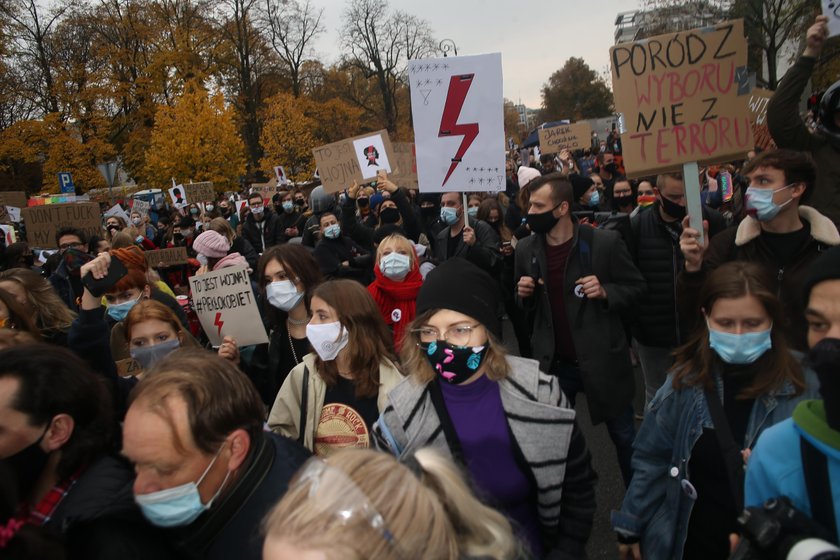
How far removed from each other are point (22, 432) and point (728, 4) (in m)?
32.2

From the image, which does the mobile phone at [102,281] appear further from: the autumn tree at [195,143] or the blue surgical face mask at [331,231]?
the autumn tree at [195,143]

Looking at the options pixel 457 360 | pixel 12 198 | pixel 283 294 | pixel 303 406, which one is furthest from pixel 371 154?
pixel 12 198

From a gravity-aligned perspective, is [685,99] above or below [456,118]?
below

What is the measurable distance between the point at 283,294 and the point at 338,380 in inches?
39.8

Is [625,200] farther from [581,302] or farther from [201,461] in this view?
[201,461]

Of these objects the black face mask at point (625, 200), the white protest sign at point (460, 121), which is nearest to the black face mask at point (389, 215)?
the white protest sign at point (460, 121)

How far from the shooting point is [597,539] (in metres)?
3.44

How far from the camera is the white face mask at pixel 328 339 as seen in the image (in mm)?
2746

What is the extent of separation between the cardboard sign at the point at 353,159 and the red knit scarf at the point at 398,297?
10.2 feet

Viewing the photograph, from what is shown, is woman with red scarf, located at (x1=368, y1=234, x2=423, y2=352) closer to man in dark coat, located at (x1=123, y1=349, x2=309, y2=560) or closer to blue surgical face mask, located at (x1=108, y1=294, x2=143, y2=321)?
blue surgical face mask, located at (x1=108, y1=294, x2=143, y2=321)

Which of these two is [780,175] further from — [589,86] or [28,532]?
[589,86]

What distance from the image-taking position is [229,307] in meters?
3.77

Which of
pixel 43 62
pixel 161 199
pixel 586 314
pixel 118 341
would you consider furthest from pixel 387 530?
pixel 43 62

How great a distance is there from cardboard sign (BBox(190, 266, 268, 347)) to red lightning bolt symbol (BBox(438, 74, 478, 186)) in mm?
1758
